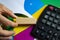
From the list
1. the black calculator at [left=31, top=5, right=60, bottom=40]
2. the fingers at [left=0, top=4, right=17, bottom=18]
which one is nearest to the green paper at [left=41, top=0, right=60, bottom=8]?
the black calculator at [left=31, top=5, right=60, bottom=40]

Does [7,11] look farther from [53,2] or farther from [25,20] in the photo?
[53,2]

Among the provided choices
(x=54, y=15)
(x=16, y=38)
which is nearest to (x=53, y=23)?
(x=54, y=15)

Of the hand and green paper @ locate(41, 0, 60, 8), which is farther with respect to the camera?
green paper @ locate(41, 0, 60, 8)

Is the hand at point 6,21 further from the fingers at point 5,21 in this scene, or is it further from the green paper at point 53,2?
the green paper at point 53,2

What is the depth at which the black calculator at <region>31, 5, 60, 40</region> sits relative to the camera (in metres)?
0.51

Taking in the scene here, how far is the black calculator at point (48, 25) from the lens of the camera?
507mm

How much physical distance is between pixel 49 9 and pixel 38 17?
5 centimetres

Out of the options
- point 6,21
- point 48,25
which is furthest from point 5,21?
point 48,25

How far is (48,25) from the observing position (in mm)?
521

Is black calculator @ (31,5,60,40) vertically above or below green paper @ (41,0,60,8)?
below

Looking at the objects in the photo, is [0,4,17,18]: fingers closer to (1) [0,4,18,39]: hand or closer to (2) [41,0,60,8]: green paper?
(1) [0,4,18,39]: hand

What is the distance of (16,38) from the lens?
52 cm

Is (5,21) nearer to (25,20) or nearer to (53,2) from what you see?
(25,20)

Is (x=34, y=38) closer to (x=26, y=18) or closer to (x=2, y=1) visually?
(x=26, y=18)
